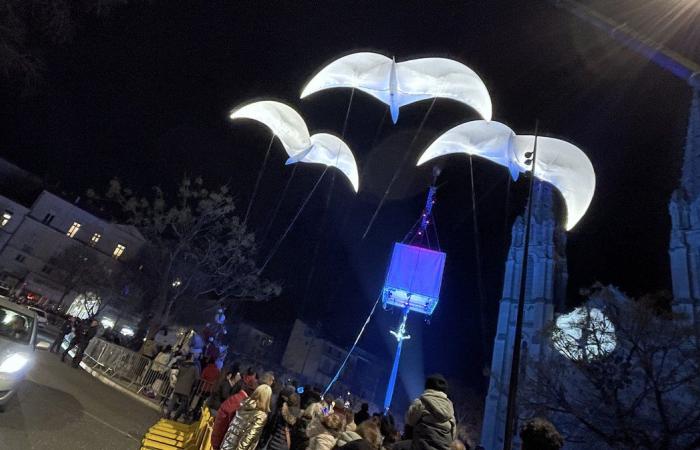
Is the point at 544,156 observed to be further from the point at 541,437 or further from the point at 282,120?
the point at 541,437

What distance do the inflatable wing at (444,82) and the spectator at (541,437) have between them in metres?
12.3

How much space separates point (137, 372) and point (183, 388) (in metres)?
5.65

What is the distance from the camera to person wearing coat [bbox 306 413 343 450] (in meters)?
5.27

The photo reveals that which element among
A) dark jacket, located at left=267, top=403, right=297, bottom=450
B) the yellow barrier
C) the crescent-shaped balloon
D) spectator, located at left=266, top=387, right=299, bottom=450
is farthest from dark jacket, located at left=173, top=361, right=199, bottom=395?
the crescent-shaped balloon

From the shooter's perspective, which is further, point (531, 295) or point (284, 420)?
point (531, 295)

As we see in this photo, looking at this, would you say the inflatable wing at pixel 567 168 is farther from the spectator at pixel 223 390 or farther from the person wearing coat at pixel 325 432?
the spectator at pixel 223 390

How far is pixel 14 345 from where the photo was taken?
6617 mm

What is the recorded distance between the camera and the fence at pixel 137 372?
39.4 ft

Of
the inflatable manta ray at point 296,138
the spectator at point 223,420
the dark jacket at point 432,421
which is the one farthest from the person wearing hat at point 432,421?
the inflatable manta ray at point 296,138

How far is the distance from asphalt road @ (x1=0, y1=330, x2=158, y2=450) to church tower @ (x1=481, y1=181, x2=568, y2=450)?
35.7 meters

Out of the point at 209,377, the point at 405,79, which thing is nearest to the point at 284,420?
the point at 209,377

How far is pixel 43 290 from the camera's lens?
44.8m

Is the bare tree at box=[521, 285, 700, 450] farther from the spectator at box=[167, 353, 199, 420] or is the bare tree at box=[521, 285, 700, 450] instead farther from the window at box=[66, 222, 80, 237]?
the window at box=[66, 222, 80, 237]

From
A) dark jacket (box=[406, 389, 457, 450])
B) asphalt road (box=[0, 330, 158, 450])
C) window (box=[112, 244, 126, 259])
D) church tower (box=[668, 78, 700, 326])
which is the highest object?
church tower (box=[668, 78, 700, 326])
